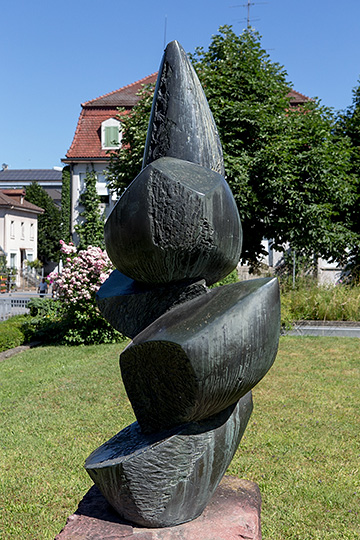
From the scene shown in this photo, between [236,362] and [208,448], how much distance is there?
1.69ft

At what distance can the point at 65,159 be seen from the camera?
2664 cm

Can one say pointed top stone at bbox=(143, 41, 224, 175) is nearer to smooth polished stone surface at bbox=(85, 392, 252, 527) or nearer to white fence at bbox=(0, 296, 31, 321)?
smooth polished stone surface at bbox=(85, 392, 252, 527)

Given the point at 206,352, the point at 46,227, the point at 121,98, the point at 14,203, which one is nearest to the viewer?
the point at 206,352

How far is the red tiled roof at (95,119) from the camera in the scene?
26266 millimetres

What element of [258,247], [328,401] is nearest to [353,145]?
[258,247]

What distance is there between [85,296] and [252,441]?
6.65 meters

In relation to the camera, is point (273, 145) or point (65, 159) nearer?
point (273, 145)

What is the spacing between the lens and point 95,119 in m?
26.6

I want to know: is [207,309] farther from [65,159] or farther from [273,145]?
[65,159]

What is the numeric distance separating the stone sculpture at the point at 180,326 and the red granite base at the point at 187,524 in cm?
5

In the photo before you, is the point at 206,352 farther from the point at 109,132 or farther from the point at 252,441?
the point at 109,132

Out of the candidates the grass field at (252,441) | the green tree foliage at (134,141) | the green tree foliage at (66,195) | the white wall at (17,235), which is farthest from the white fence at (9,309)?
the white wall at (17,235)

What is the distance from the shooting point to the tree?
14.6 metres

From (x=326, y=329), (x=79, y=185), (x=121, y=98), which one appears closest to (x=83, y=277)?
(x=326, y=329)
